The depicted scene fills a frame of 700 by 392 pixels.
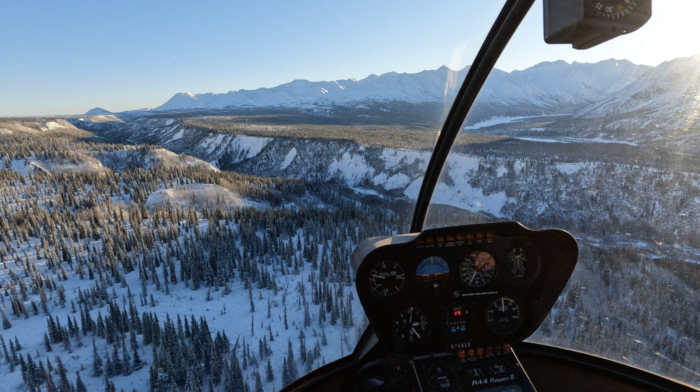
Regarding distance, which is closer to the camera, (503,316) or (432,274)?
(432,274)

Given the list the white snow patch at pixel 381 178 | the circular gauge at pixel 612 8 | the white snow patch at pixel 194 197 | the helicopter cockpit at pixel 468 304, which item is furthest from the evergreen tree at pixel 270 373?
the white snow patch at pixel 194 197

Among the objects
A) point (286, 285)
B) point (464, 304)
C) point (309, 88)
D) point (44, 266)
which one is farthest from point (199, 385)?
point (309, 88)

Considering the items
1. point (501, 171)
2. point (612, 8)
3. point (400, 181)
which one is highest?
point (612, 8)

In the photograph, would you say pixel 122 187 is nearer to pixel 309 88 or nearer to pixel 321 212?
pixel 321 212

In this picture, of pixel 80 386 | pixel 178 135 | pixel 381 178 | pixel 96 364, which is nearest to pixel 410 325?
pixel 80 386

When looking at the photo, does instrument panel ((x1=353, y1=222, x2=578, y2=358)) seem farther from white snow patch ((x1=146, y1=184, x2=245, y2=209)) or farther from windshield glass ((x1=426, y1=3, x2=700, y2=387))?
white snow patch ((x1=146, y1=184, x2=245, y2=209))

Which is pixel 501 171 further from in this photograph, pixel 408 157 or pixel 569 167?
pixel 408 157
